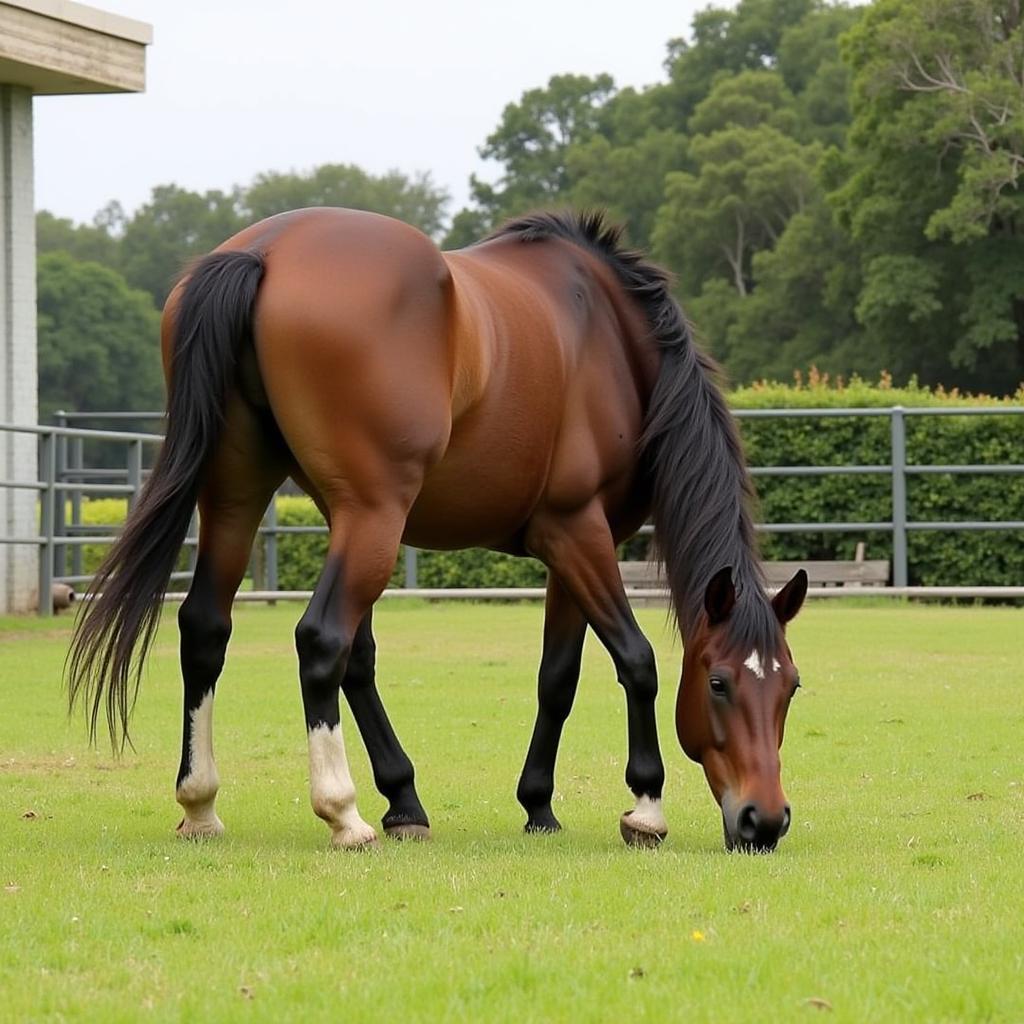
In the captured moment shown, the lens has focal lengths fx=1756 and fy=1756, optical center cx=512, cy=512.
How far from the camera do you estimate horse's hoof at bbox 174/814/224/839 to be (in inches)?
227

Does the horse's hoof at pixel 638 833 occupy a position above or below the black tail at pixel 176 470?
below

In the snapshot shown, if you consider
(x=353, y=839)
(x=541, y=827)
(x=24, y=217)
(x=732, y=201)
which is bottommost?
(x=541, y=827)

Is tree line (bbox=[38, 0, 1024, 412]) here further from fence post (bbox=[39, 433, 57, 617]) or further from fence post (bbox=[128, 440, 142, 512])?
fence post (bbox=[39, 433, 57, 617])

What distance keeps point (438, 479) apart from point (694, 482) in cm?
90

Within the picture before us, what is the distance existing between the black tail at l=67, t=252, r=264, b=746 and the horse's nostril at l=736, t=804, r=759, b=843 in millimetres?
1912

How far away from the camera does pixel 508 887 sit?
4.69 meters

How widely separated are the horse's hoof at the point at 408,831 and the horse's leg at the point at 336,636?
16.8 inches

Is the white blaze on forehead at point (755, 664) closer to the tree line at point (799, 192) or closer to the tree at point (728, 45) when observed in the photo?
the tree line at point (799, 192)

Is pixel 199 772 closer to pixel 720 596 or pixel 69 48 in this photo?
pixel 720 596

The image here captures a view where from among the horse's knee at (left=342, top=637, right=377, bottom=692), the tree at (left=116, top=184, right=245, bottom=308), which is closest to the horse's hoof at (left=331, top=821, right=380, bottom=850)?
the horse's knee at (left=342, top=637, right=377, bottom=692)

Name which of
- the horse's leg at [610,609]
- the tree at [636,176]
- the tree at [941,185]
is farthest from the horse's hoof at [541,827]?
the tree at [636,176]

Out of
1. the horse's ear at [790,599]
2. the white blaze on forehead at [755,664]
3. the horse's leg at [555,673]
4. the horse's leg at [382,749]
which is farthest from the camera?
the horse's leg at [555,673]

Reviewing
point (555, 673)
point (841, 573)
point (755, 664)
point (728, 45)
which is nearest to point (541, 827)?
point (555, 673)

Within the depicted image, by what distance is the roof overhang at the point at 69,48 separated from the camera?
48.6 ft
